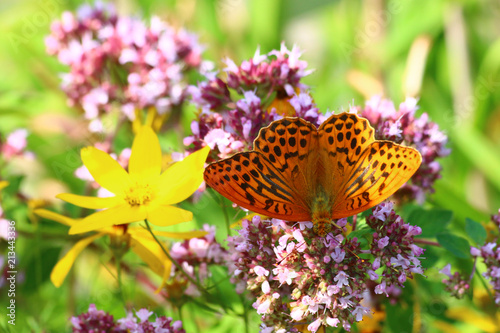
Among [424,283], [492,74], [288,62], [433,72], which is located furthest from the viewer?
[433,72]

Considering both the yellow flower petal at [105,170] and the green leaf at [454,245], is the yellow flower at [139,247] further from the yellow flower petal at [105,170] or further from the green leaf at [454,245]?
the green leaf at [454,245]

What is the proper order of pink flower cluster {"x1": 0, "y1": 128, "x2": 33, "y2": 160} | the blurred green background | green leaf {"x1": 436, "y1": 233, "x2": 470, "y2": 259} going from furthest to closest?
1. the blurred green background
2. pink flower cluster {"x1": 0, "y1": 128, "x2": 33, "y2": 160}
3. green leaf {"x1": 436, "y1": 233, "x2": 470, "y2": 259}

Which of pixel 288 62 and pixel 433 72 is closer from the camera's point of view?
pixel 288 62

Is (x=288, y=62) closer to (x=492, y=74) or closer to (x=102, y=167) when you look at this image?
(x=102, y=167)

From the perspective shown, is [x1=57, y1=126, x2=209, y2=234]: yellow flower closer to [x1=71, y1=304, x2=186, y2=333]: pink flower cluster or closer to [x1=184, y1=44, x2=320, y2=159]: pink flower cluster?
[x1=184, y1=44, x2=320, y2=159]: pink flower cluster

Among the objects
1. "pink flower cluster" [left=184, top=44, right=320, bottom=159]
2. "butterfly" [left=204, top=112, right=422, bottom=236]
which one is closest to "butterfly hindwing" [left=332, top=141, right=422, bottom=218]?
"butterfly" [left=204, top=112, right=422, bottom=236]

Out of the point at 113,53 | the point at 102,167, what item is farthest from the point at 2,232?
the point at 113,53
